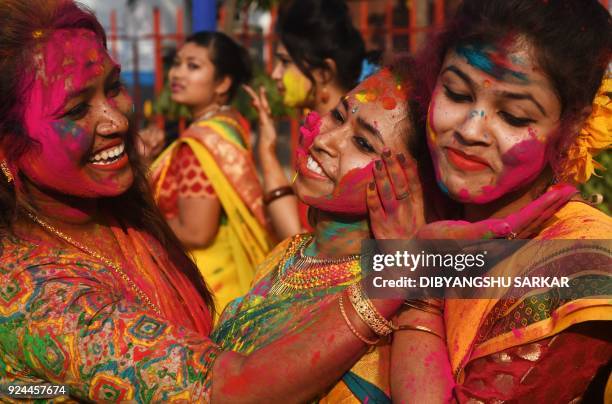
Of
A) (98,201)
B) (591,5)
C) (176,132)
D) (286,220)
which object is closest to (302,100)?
(286,220)

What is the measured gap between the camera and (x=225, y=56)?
523 centimetres

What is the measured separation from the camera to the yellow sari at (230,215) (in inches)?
178

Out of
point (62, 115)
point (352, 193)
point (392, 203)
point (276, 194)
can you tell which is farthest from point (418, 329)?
point (276, 194)

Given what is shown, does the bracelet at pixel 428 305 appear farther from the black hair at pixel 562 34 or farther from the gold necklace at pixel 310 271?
the black hair at pixel 562 34

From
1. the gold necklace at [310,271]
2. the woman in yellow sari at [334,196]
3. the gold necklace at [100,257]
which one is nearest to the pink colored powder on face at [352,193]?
the woman in yellow sari at [334,196]

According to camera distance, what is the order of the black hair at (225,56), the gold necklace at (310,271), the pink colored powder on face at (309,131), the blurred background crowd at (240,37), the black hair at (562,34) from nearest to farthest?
the black hair at (562,34)
the gold necklace at (310,271)
the pink colored powder on face at (309,131)
the black hair at (225,56)
the blurred background crowd at (240,37)

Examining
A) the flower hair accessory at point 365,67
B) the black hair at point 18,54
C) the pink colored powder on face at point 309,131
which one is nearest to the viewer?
the black hair at point 18,54

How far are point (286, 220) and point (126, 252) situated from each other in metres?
1.88

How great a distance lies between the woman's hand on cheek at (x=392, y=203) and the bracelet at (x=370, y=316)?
0.22 m

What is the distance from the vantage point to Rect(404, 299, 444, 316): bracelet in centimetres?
211

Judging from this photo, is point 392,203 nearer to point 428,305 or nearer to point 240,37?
point 428,305

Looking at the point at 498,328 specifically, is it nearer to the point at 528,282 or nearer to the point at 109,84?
the point at 528,282

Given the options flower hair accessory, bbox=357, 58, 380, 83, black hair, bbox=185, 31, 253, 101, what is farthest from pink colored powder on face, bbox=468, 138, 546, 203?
black hair, bbox=185, 31, 253, 101

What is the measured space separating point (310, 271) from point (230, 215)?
2124mm
